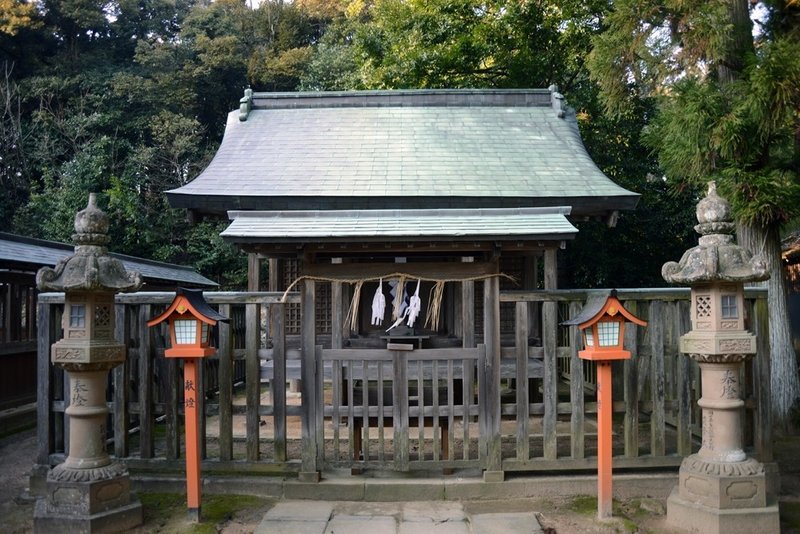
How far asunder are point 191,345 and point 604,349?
4.08 meters

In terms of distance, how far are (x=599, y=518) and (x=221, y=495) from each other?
13.2ft

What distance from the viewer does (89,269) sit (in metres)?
5.14

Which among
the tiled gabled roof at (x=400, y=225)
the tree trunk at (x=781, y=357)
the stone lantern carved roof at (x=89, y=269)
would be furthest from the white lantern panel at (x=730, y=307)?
the stone lantern carved roof at (x=89, y=269)

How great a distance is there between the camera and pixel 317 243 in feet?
20.6


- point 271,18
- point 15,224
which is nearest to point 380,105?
point 15,224

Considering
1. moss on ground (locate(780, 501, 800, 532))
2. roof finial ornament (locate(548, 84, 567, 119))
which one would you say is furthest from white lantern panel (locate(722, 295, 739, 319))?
roof finial ornament (locate(548, 84, 567, 119))

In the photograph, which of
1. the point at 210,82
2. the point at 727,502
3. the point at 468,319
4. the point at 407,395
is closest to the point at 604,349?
the point at 468,319

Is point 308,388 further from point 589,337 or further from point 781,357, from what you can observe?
point 781,357

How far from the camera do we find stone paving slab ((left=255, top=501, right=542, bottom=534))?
5.26 metres

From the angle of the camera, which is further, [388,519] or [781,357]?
[781,357]

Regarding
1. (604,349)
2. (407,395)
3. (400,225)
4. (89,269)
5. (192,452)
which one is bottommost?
(192,452)

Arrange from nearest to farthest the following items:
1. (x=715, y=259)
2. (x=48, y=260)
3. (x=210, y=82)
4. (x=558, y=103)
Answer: (x=715, y=259) → (x=48, y=260) → (x=558, y=103) → (x=210, y=82)

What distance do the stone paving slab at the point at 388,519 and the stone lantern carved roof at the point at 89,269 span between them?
2.74 meters

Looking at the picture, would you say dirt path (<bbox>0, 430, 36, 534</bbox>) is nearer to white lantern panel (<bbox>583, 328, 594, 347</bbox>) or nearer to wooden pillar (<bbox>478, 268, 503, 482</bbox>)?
wooden pillar (<bbox>478, 268, 503, 482</bbox>)
